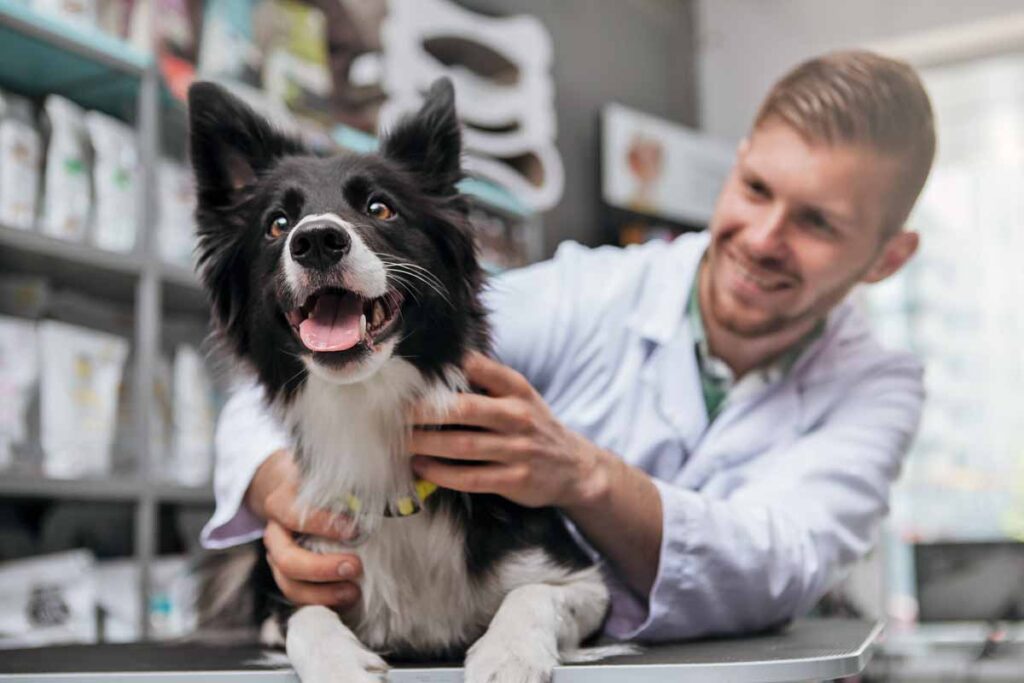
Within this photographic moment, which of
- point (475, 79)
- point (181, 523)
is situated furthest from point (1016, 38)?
point (181, 523)

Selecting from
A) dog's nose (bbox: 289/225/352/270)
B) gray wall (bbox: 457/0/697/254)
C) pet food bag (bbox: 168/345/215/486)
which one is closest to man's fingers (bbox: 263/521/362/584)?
dog's nose (bbox: 289/225/352/270)

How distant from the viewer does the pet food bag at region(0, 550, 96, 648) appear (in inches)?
88.0

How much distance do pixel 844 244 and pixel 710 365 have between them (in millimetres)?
286

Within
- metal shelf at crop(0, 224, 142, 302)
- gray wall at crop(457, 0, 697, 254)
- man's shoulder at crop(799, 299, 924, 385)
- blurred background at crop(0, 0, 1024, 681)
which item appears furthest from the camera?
gray wall at crop(457, 0, 697, 254)

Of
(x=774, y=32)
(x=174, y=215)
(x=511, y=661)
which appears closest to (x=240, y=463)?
(x=511, y=661)

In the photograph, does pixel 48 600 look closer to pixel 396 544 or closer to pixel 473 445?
pixel 396 544

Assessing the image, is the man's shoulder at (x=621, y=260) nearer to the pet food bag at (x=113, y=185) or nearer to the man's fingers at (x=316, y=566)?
the man's fingers at (x=316, y=566)

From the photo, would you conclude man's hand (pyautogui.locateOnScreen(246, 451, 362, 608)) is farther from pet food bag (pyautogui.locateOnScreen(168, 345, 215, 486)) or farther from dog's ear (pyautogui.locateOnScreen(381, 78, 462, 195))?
pet food bag (pyautogui.locateOnScreen(168, 345, 215, 486))

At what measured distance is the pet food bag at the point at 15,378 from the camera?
2250 millimetres

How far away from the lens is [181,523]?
291 cm

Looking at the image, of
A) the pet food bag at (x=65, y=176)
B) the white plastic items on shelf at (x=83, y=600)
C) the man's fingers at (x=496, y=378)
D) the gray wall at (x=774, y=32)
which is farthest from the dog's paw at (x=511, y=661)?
the gray wall at (x=774, y=32)

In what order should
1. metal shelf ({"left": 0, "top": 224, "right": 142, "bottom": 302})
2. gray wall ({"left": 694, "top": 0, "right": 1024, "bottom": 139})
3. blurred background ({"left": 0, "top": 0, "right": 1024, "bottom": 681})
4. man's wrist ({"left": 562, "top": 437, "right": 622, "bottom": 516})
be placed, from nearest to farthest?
man's wrist ({"left": 562, "top": 437, "right": 622, "bottom": 516}) < metal shelf ({"left": 0, "top": 224, "right": 142, "bottom": 302}) < blurred background ({"left": 0, "top": 0, "right": 1024, "bottom": 681}) < gray wall ({"left": 694, "top": 0, "right": 1024, "bottom": 139})

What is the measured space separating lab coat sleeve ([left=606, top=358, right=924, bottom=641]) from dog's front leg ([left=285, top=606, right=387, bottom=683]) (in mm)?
385

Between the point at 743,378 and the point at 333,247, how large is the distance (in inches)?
34.1
